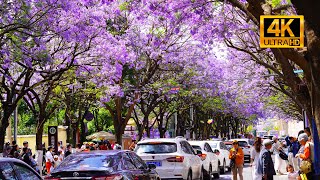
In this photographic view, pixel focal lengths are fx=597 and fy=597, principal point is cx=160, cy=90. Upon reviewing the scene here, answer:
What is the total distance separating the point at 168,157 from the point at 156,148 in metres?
0.54

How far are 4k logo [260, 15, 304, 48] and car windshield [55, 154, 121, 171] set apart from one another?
398cm

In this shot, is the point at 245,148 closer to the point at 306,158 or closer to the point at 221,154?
the point at 221,154

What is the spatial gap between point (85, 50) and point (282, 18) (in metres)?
11.9

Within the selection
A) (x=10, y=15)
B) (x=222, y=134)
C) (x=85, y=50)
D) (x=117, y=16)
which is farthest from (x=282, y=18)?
(x=222, y=134)

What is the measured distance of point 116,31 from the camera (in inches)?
1005

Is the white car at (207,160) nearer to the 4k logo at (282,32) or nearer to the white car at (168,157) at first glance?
the white car at (168,157)

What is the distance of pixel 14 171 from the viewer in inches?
314

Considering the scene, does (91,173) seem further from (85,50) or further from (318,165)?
(85,50)

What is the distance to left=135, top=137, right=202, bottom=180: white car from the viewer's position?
16.9 m

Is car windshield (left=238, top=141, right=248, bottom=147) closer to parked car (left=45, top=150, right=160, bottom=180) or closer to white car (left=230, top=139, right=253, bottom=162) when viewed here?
white car (left=230, top=139, right=253, bottom=162)

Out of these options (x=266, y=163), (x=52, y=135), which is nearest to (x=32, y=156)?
(x=52, y=135)

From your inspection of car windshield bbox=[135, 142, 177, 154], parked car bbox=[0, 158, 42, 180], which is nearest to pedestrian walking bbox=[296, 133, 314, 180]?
car windshield bbox=[135, 142, 177, 154]

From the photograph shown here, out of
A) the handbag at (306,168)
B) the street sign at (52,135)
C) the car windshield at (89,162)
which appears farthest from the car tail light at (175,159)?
the street sign at (52,135)

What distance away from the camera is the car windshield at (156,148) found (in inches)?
679
